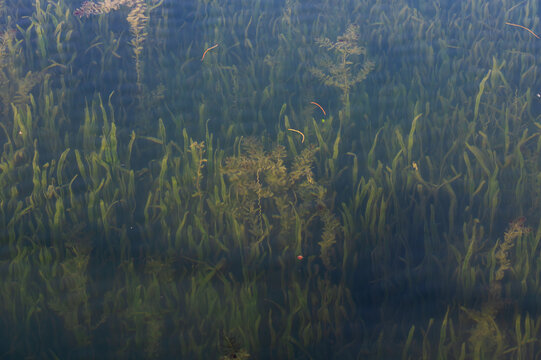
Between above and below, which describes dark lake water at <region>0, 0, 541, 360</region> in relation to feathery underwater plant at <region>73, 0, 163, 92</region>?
below

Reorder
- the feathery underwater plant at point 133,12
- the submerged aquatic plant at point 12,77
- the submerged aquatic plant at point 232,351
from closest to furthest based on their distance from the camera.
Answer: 1. the submerged aquatic plant at point 232,351
2. the submerged aquatic plant at point 12,77
3. the feathery underwater plant at point 133,12

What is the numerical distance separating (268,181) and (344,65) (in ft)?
1.40

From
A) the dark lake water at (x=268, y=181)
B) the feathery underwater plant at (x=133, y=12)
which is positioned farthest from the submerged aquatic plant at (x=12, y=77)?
the feathery underwater plant at (x=133, y=12)

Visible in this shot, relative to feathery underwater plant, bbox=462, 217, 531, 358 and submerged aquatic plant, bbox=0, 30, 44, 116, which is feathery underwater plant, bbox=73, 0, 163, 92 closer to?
submerged aquatic plant, bbox=0, 30, 44, 116

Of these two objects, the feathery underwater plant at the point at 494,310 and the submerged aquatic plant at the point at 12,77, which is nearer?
the feathery underwater plant at the point at 494,310

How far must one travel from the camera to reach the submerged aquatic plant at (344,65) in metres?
1.36

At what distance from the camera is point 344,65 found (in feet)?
4.54

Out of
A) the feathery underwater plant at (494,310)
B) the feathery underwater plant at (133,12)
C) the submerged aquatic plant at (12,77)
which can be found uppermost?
the feathery underwater plant at (133,12)

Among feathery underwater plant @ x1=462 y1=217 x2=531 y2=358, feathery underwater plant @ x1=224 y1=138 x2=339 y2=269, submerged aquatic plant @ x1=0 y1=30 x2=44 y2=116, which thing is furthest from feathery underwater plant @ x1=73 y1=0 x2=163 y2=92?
feathery underwater plant @ x1=462 y1=217 x2=531 y2=358

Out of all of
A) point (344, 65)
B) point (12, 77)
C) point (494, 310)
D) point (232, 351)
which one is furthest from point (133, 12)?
point (494, 310)

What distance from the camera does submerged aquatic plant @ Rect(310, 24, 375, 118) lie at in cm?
136

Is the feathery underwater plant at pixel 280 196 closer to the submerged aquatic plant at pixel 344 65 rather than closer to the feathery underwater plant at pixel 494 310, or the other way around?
the submerged aquatic plant at pixel 344 65

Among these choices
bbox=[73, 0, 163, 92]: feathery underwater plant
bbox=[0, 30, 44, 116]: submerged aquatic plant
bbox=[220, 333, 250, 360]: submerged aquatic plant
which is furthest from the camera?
bbox=[73, 0, 163, 92]: feathery underwater plant

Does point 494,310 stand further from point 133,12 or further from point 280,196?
point 133,12
